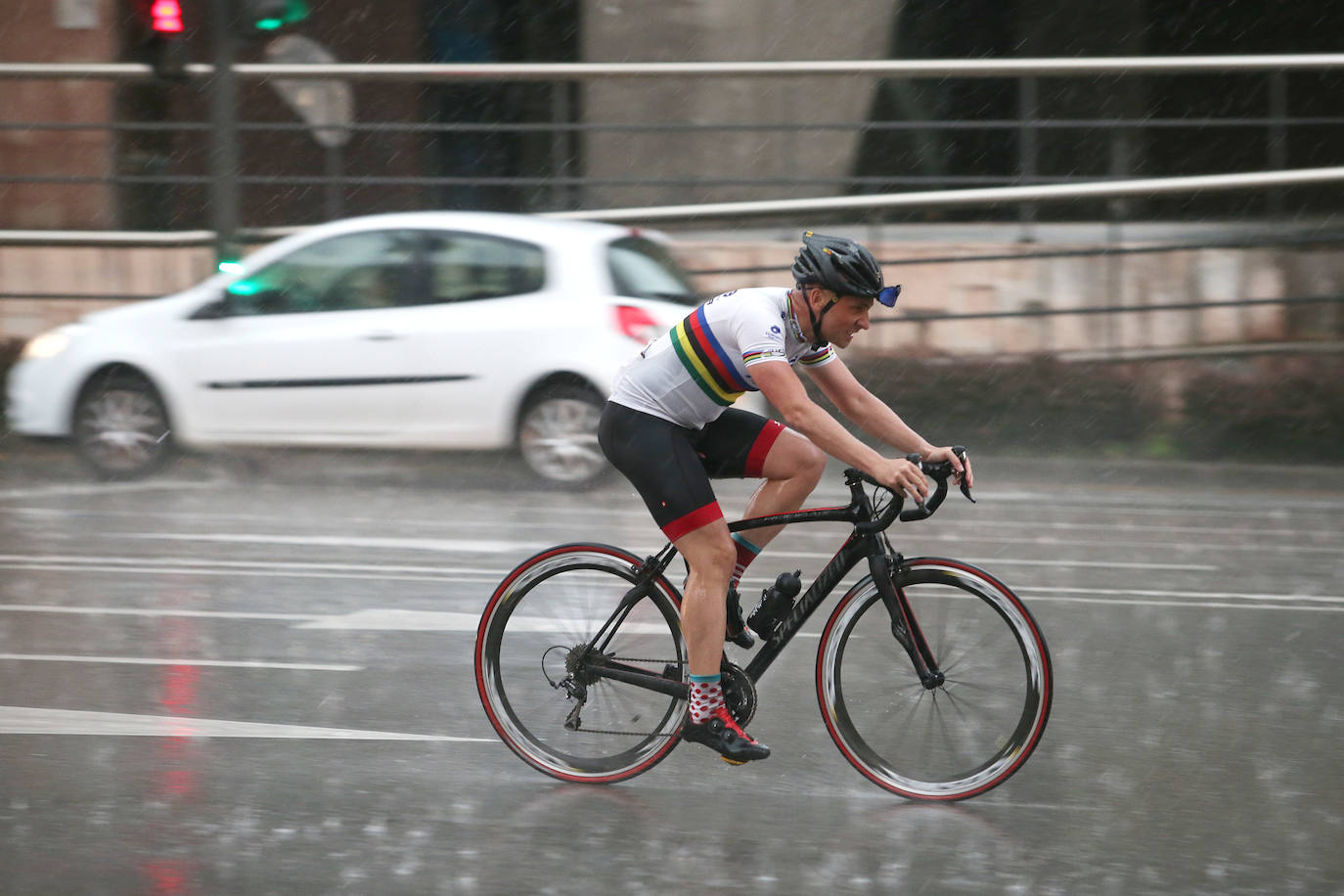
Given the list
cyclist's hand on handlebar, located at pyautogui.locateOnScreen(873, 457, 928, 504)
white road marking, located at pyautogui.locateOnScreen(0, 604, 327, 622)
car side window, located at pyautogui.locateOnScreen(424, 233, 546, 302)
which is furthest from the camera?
car side window, located at pyautogui.locateOnScreen(424, 233, 546, 302)

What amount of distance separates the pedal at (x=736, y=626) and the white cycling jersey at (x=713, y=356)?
1.72 ft

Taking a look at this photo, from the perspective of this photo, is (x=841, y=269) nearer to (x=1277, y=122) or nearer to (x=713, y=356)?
(x=713, y=356)

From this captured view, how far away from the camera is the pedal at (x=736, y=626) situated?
517 cm

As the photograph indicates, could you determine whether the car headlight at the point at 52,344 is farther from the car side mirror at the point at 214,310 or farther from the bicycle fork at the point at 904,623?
the bicycle fork at the point at 904,623

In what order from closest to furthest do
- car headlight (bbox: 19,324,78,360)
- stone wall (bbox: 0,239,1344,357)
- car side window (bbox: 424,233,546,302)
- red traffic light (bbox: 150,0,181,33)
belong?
car side window (bbox: 424,233,546,302) < car headlight (bbox: 19,324,78,360) < red traffic light (bbox: 150,0,181,33) < stone wall (bbox: 0,239,1344,357)

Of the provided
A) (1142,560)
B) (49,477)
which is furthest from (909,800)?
(49,477)

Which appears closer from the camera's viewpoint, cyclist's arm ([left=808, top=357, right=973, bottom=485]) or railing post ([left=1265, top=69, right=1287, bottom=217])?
cyclist's arm ([left=808, top=357, right=973, bottom=485])

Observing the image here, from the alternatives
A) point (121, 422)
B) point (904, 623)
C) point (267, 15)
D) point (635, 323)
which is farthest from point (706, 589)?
point (267, 15)

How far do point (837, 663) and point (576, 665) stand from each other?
0.81 meters

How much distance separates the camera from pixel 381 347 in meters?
11.5

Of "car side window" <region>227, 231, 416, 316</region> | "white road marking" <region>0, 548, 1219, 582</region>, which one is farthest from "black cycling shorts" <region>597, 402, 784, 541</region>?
"car side window" <region>227, 231, 416, 316</region>

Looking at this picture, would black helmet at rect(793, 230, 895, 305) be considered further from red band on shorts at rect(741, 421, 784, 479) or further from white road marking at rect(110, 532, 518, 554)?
white road marking at rect(110, 532, 518, 554)

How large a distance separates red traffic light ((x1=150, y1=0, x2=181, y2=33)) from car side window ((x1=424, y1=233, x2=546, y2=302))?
324 centimetres

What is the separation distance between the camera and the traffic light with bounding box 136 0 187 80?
43.2 feet
